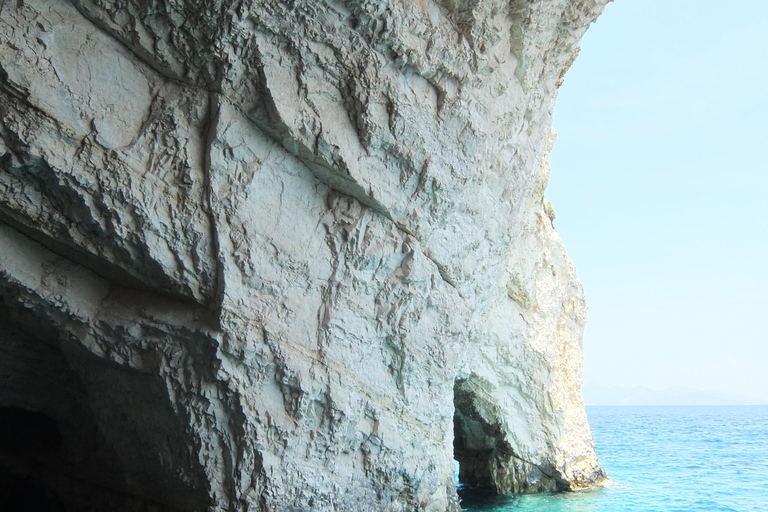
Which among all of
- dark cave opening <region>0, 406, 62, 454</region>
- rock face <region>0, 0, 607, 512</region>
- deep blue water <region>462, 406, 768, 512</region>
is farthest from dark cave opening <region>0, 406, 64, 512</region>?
deep blue water <region>462, 406, 768, 512</region>

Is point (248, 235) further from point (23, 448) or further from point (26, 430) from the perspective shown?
point (23, 448)

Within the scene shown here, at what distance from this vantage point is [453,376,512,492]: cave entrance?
1269cm

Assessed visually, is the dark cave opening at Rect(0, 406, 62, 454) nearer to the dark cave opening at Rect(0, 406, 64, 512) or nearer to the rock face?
the dark cave opening at Rect(0, 406, 64, 512)

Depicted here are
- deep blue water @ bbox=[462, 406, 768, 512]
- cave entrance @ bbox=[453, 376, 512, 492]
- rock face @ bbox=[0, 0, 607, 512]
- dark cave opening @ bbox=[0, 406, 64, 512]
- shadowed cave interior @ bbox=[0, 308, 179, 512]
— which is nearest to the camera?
rock face @ bbox=[0, 0, 607, 512]

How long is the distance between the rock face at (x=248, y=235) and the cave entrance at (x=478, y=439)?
474 centimetres

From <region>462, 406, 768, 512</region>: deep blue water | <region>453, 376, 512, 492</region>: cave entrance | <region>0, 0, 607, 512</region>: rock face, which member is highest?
<region>0, 0, 607, 512</region>: rock face

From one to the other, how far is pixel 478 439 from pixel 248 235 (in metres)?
9.84

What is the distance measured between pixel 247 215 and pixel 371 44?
2334mm

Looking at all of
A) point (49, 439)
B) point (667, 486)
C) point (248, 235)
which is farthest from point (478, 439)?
point (248, 235)

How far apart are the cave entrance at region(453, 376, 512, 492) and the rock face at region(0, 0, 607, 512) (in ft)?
15.6

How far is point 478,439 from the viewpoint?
45.8 feet

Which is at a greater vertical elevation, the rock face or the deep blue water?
the rock face

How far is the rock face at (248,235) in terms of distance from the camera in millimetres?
5562

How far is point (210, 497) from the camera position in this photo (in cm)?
602
